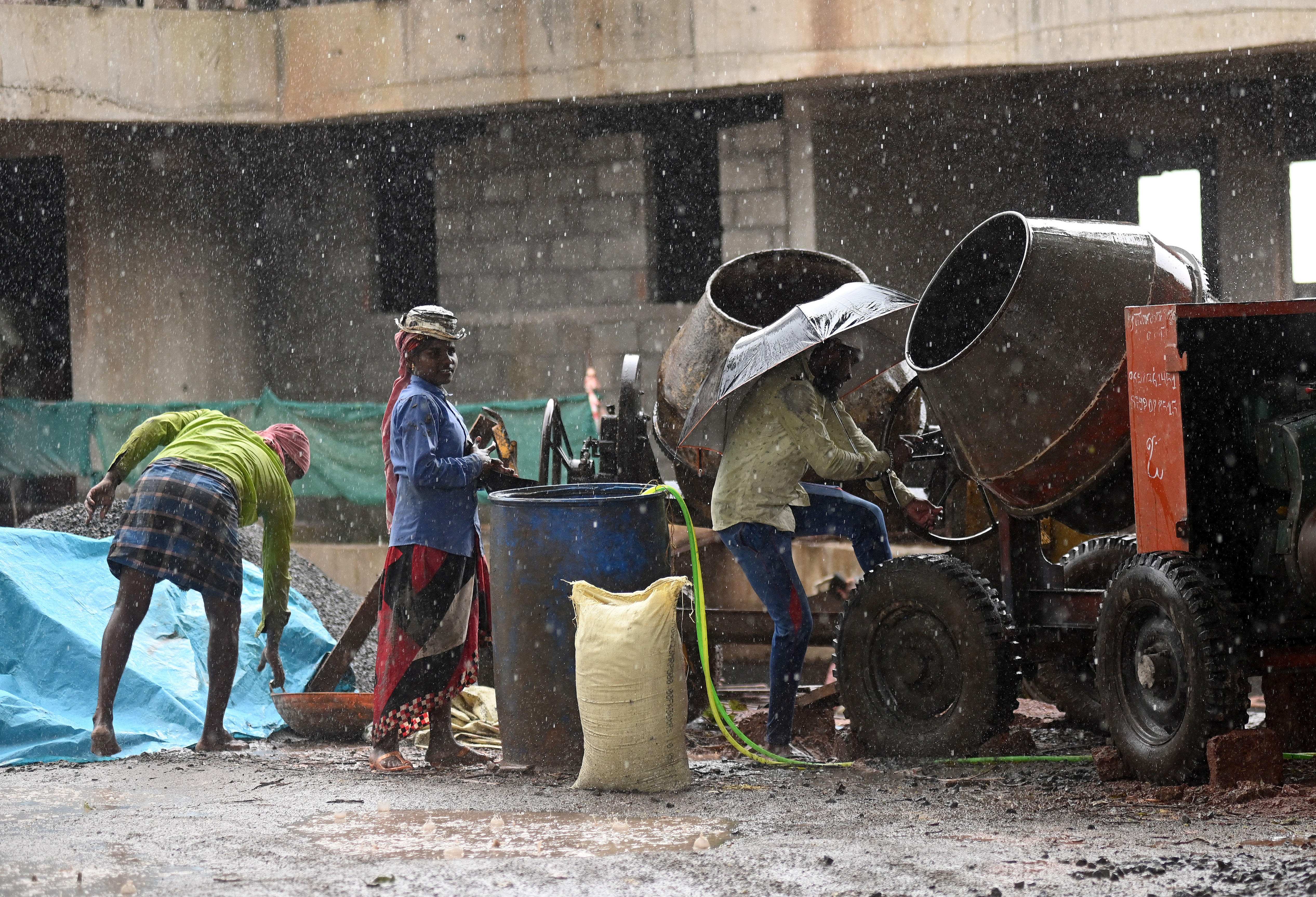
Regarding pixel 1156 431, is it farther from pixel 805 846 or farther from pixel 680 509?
pixel 680 509

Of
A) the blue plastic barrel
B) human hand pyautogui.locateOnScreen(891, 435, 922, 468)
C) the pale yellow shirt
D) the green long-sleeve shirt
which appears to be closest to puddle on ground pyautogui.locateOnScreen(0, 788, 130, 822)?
the green long-sleeve shirt

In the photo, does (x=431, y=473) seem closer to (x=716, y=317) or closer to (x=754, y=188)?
(x=716, y=317)

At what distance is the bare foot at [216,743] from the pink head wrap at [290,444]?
1.35 meters

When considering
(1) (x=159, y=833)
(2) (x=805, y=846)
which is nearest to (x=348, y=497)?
(1) (x=159, y=833)

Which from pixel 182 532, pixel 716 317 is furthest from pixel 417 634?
pixel 716 317

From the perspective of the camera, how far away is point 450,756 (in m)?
6.62

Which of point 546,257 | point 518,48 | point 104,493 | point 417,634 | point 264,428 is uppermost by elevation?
point 518,48

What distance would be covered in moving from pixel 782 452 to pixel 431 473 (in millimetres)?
1430

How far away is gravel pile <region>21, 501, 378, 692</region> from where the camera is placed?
10219 millimetres

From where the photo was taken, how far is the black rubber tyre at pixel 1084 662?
712 cm

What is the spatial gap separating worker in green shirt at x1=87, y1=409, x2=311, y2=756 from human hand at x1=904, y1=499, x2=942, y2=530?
2.89 meters

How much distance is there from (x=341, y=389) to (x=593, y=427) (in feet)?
15.2

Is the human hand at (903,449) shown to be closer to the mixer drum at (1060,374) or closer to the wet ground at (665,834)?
the mixer drum at (1060,374)

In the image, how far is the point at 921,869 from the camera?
14.3 ft
